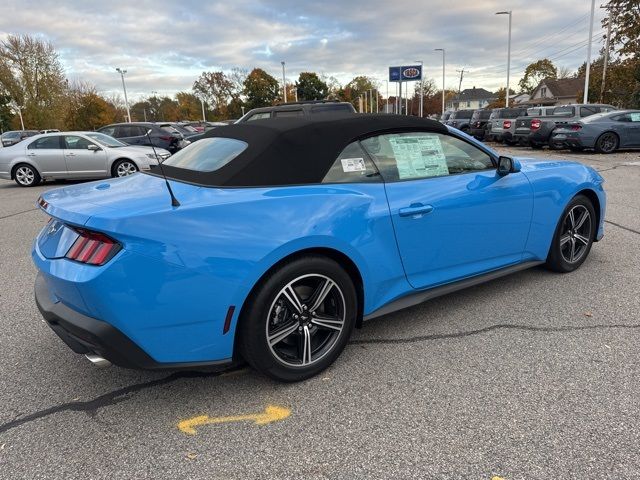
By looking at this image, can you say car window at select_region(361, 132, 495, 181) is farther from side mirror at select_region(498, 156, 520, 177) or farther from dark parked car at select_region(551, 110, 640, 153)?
dark parked car at select_region(551, 110, 640, 153)

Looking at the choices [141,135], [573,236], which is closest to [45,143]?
[141,135]

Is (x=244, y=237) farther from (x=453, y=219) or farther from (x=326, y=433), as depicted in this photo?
(x=453, y=219)

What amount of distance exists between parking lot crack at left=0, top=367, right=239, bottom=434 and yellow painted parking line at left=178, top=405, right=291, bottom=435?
1.42ft

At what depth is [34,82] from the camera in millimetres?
51969

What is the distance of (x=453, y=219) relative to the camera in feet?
10.6

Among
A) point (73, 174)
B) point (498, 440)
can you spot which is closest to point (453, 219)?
point (498, 440)

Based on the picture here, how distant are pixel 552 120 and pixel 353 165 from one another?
647 inches

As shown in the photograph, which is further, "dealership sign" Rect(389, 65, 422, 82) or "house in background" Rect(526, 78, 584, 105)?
"house in background" Rect(526, 78, 584, 105)

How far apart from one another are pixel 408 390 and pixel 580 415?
87cm

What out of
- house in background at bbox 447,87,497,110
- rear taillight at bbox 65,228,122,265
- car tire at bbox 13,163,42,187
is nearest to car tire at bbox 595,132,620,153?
rear taillight at bbox 65,228,122,265

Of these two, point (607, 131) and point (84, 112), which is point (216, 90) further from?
point (607, 131)

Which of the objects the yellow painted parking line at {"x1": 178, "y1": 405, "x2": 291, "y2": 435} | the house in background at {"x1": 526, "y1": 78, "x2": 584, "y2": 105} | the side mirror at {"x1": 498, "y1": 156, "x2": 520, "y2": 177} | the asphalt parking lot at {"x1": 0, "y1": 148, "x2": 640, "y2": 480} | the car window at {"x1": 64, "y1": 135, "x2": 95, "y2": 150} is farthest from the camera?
the house in background at {"x1": 526, "y1": 78, "x2": 584, "y2": 105}

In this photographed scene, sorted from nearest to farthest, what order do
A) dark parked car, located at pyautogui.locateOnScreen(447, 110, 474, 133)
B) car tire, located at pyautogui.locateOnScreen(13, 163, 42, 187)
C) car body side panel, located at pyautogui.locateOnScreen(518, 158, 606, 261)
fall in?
1. car body side panel, located at pyautogui.locateOnScreen(518, 158, 606, 261)
2. car tire, located at pyautogui.locateOnScreen(13, 163, 42, 187)
3. dark parked car, located at pyautogui.locateOnScreen(447, 110, 474, 133)

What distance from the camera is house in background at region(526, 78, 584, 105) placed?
7031 cm
